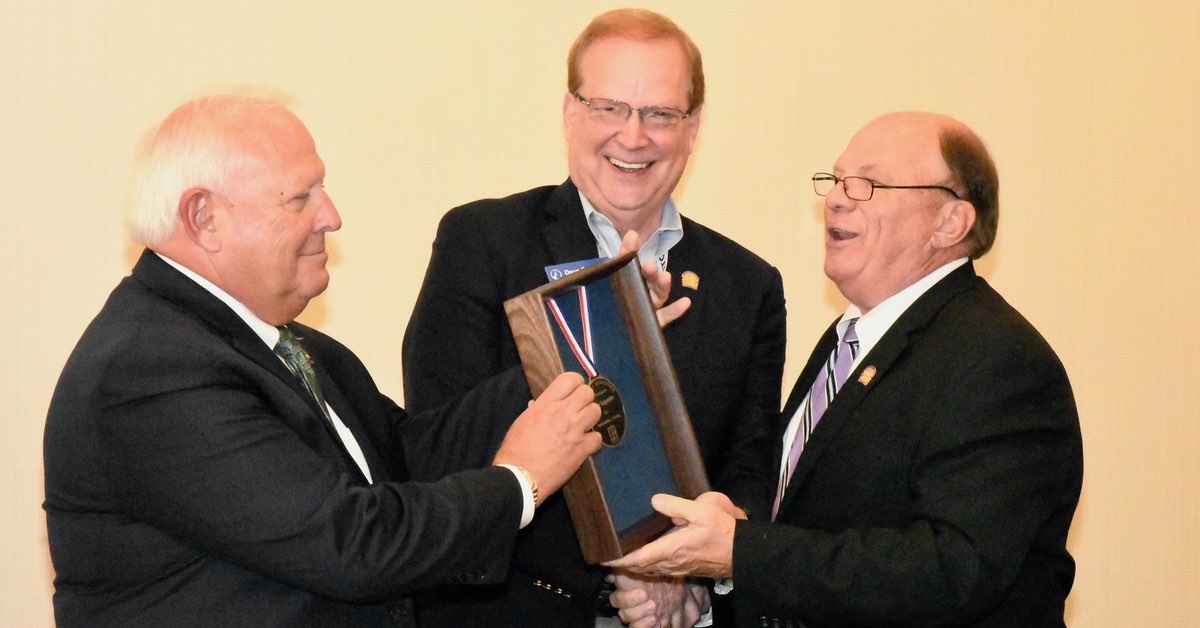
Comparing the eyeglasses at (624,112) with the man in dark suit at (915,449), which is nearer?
the man in dark suit at (915,449)

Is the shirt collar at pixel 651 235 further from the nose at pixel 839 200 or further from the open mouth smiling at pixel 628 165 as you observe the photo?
the nose at pixel 839 200

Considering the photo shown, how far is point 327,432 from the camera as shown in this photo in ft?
7.36

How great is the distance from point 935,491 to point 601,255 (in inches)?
39.1

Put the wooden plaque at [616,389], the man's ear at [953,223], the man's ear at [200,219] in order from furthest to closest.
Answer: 1. the man's ear at [953,223]
2. the wooden plaque at [616,389]
3. the man's ear at [200,219]

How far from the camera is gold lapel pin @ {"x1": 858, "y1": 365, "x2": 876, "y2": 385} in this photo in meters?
2.59

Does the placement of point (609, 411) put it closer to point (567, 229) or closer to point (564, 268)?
point (564, 268)

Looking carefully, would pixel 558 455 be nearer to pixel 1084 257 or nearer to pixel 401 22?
pixel 401 22

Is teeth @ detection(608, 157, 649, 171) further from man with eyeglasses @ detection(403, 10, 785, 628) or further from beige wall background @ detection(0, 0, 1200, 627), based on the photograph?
beige wall background @ detection(0, 0, 1200, 627)

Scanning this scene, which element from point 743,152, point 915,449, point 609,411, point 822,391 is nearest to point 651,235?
point 822,391

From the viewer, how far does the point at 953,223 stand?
2.70 metres

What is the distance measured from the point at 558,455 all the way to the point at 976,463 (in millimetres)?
775

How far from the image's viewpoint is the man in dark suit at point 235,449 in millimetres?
2012

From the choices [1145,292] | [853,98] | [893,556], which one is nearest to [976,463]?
[893,556]

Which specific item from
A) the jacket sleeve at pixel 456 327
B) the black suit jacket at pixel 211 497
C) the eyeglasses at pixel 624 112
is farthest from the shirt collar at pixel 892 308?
the black suit jacket at pixel 211 497
